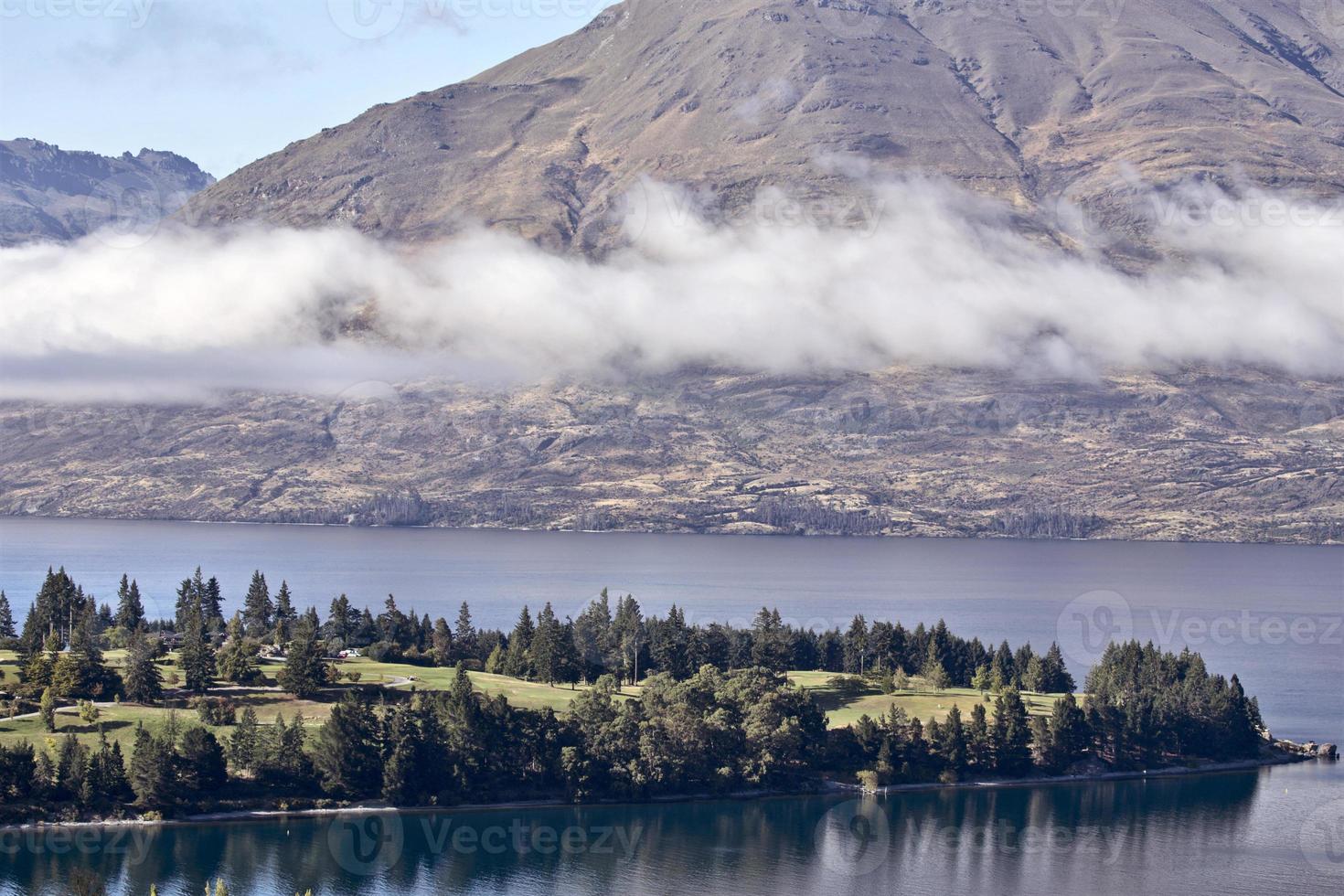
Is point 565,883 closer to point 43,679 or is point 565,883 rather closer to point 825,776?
point 825,776

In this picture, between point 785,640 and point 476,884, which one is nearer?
point 476,884

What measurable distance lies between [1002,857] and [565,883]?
99.9 feet

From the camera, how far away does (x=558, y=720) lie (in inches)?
5281

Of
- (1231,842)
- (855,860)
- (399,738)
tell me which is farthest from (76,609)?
(1231,842)

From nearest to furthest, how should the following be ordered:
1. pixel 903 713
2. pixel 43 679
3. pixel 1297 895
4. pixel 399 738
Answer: pixel 1297 895 < pixel 399 738 < pixel 43 679 < pixel 903 713

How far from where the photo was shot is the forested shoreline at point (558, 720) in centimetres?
12050

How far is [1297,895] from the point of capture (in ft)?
352

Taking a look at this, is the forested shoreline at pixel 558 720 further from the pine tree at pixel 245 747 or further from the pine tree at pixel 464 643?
the pine tree at pixel 464 643

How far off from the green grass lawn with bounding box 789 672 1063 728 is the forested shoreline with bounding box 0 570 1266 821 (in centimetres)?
100

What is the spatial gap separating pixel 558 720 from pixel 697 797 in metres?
12.6

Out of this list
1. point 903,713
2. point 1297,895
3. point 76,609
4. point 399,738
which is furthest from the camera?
point 76,609

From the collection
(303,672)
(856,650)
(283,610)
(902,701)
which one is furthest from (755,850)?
(283,610)

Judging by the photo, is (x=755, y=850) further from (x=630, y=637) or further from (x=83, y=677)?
(x=83, y=677)

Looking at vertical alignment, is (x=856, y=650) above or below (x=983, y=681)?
above
